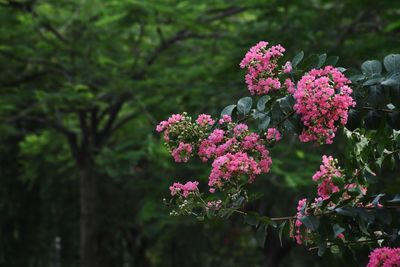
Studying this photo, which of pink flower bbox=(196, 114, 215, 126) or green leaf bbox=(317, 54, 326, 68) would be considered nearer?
green leaf bbox=(317, 54, 326, 68)

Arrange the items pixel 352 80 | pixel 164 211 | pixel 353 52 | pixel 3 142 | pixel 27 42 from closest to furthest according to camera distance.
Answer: pixel 352 80 < pixel 353 52 < pixel 27 42 < pixel 164 211 < pixel 3 142

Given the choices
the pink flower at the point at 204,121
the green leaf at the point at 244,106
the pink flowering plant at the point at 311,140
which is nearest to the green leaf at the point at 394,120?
the pink flowering plant at the point at 311,140

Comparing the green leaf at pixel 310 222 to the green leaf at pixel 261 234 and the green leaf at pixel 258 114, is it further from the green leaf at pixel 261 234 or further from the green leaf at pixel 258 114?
the green leaf at pixel 258 114

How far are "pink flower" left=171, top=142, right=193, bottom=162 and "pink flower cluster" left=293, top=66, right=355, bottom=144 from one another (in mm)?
462

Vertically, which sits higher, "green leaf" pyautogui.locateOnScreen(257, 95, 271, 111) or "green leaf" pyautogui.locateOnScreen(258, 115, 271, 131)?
"green leaf" pyautogui.locateOnScreen(257, 95, 271, 111)

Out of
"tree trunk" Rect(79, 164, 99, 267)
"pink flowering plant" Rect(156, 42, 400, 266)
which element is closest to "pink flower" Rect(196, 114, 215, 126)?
"pink flowering plant" Rect(156, 42, 400, 266)

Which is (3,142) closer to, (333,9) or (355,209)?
(333,9)

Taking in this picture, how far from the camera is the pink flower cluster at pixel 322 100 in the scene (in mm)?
2346

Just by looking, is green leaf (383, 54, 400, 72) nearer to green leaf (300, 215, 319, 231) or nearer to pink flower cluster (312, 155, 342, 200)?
pink flower cluster (312, 155, 342, 200)

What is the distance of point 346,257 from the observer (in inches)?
105

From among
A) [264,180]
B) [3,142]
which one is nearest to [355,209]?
[264,180]

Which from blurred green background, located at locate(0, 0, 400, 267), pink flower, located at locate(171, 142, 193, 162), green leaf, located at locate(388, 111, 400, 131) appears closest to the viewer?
green leaf, located at locate(388, 111, 400, 131)

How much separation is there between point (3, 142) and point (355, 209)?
12297 mm

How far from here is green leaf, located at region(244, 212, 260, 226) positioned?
247 centimetres
